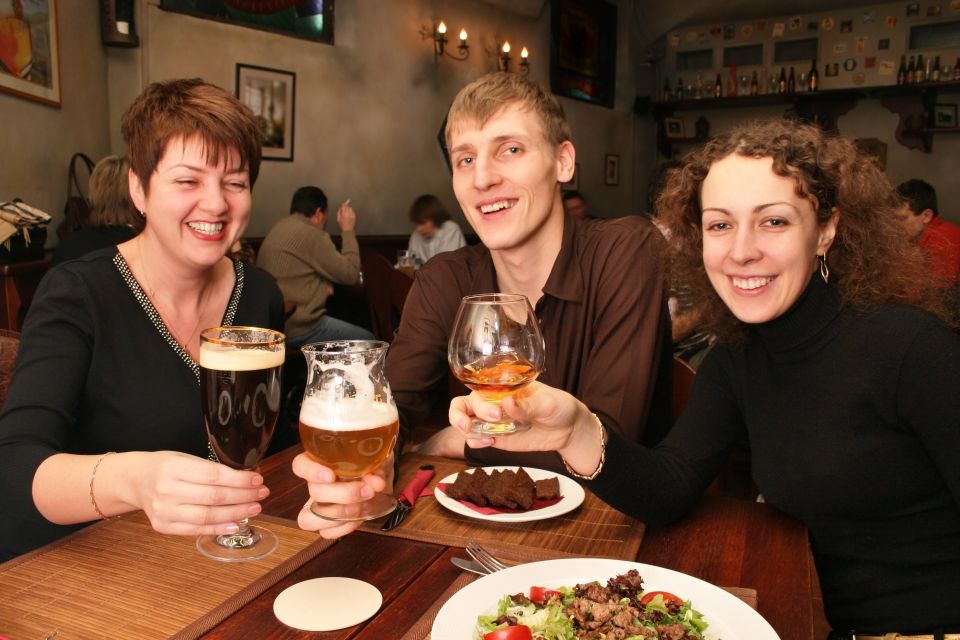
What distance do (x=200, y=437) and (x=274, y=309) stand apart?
1.50 ft

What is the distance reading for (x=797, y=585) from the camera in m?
1.05

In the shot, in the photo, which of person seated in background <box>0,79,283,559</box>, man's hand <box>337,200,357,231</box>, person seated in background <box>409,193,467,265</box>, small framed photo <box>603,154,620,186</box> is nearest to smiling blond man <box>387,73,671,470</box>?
person seated in background <box>0,79,283,559</box>

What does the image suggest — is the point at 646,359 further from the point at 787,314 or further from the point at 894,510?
→ the point at 894,510

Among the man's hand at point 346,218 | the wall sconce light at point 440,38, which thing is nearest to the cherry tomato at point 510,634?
the man's hand at point 346,218

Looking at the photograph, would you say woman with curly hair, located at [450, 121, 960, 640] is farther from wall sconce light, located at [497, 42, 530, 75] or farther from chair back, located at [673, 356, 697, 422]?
wall sconce light, located at [497, 42, 530, 75]

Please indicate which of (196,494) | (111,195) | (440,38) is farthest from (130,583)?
(440,38)

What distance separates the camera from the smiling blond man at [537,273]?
176 centimetres

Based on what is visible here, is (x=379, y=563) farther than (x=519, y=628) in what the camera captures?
Yes

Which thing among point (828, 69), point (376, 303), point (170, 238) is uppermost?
point (828, 69)

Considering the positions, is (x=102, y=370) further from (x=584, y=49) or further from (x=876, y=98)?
(x=876, y=98)

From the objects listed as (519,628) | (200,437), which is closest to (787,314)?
(519,628)

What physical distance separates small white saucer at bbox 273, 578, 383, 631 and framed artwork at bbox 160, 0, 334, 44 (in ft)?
17.9

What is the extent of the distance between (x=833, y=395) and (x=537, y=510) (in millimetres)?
603

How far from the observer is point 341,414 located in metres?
0.99
